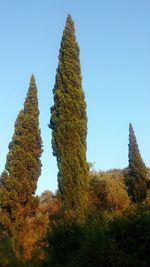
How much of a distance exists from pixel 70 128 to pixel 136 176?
22091 mm

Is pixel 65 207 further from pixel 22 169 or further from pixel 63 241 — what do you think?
pixel 63 241

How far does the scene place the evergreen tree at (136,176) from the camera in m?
44.8

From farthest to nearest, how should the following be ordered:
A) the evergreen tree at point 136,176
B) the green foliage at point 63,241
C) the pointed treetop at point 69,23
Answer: the evergreen tree at point 136,176, the pointed treetop at point 69,23, the green foliage at point 63,241

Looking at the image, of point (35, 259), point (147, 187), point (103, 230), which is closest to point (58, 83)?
point (35, 259)

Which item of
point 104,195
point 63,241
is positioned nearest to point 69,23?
point 104,195

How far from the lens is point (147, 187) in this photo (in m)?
46.0

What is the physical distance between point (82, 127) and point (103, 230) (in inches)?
442

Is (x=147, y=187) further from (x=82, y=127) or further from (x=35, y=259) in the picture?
(x=35, y=259)

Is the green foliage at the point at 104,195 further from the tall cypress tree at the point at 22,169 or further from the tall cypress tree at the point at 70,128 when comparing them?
the tall cypress tree at the point at 70,128

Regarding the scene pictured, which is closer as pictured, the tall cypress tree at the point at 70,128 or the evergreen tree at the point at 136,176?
the tall cypress tree at the point at 70,128

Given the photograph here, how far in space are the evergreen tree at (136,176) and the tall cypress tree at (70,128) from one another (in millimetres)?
20677

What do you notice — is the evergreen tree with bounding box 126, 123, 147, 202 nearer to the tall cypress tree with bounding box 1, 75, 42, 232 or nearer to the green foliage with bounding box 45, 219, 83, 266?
the tall cypress tree with bounding box 1, 75, 42, 232

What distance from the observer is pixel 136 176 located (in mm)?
45406

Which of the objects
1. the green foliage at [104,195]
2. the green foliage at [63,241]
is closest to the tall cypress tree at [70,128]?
the green foliage at [63,241]
